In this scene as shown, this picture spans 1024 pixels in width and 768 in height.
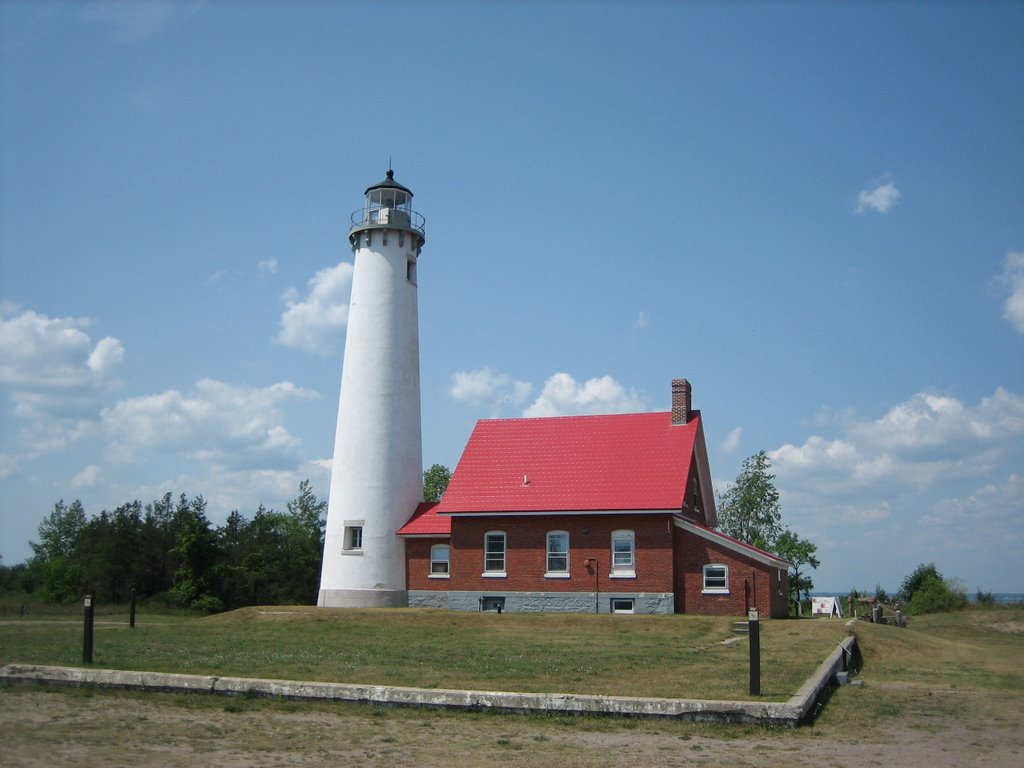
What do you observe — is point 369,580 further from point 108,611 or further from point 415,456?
point 108,611

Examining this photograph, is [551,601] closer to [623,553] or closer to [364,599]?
[623,553]

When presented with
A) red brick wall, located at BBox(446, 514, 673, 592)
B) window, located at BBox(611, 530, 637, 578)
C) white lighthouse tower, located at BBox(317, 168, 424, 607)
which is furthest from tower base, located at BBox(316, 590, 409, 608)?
window, located at BBox(611, 530, 637, 578)

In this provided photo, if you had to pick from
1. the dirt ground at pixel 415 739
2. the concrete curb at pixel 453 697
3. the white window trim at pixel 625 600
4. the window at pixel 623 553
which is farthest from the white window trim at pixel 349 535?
the dirt ground at pixel 415 739

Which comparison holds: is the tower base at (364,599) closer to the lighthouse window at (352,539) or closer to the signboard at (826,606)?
the lighthouse window at (352,539)

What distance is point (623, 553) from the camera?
32.8 meters

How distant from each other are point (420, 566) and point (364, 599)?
2441mm

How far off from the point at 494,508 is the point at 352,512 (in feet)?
18.6

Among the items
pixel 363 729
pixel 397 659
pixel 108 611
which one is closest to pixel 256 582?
pixel 108 611

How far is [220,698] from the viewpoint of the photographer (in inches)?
500

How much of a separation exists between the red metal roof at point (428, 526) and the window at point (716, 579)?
31.6ft

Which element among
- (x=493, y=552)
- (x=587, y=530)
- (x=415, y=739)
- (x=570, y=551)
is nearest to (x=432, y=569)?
(x=493, y=552)

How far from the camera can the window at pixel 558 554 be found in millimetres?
33406

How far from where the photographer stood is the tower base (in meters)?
35.3

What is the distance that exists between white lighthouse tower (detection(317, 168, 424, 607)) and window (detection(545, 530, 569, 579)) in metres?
6.17
